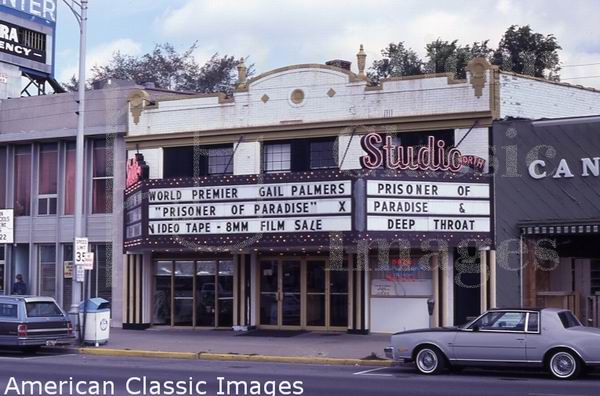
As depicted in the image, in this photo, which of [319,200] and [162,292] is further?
[162,292]

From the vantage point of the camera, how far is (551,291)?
90.7ft

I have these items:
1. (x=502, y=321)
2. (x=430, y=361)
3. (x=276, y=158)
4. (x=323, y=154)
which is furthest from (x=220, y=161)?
(x=502, y=321)

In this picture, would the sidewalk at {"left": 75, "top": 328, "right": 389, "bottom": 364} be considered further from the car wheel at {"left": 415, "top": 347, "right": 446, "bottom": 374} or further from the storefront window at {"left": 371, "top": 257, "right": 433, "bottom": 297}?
the car wheel at {"left": 415, "top": 347, "right": 446, "bottom": 374}

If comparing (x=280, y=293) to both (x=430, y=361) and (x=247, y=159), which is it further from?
(x=430, y=361)

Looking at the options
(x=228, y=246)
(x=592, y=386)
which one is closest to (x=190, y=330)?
(x=228, y=246)

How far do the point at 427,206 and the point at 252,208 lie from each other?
4778 millimetres

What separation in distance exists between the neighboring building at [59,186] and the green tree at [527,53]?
2218cm

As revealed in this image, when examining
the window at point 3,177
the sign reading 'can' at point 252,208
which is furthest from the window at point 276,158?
the window at point 3,177

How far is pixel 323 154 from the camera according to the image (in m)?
28.7

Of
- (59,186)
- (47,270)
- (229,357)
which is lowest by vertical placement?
(229,357)

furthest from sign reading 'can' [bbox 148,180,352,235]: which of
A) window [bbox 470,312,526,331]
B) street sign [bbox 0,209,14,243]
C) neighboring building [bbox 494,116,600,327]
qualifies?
street sign [bbox 0,209,14,243]

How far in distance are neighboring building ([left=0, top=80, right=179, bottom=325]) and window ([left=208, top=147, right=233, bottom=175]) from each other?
11.2ft

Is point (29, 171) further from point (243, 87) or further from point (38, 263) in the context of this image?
point (243, 87)

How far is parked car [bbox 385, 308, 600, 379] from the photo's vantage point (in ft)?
61.4
